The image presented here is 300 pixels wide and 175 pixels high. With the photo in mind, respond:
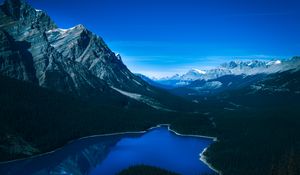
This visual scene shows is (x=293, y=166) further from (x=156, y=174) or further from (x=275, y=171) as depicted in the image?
(x=156, y=174)

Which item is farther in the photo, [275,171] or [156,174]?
[156,174]

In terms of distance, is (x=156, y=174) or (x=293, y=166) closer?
(x=293, y=166)

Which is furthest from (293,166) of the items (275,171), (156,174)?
(156,174)

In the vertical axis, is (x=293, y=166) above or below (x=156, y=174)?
above
